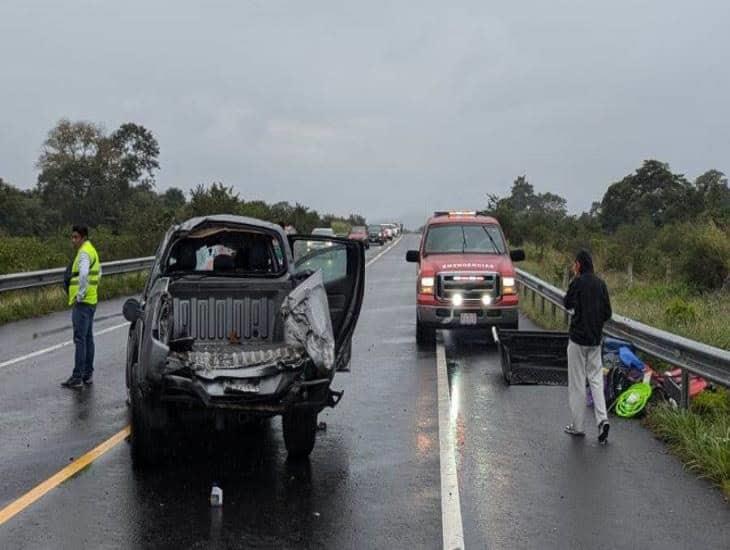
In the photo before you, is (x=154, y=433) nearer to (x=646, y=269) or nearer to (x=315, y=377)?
(x=315, y=377)

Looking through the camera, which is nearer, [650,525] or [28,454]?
[650,525]

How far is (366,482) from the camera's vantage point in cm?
668

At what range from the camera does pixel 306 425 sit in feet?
23.3

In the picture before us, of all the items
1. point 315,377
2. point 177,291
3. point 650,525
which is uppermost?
point 177,291

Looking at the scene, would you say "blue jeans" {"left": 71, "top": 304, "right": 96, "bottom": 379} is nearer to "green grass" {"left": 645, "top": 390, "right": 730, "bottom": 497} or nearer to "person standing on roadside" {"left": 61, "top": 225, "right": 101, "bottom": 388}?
"person standing on roadside" {"left": 61, "top": 225, "right": 101, "bottom": 388}

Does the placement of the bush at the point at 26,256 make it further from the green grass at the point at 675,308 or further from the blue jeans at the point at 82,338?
the green grass at the point at 675,308

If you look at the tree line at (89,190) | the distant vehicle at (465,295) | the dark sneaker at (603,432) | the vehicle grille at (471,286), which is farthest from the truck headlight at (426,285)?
the tree line at (89,190)

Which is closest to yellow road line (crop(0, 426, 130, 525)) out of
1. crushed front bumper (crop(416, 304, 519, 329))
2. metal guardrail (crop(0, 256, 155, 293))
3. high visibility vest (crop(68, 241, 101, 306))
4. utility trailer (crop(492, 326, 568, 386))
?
high visibility vest (crop(68, 241, 101, 306))

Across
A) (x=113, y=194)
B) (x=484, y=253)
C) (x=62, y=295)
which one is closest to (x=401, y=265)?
(x=62, y=295)

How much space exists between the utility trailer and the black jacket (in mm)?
2483

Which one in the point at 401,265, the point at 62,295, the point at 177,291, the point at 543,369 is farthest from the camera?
the point at 401,265

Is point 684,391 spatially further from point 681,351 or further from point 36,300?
point 36,300

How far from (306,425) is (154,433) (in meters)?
1.23

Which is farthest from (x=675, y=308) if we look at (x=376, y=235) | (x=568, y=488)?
(x=376, y=235)
